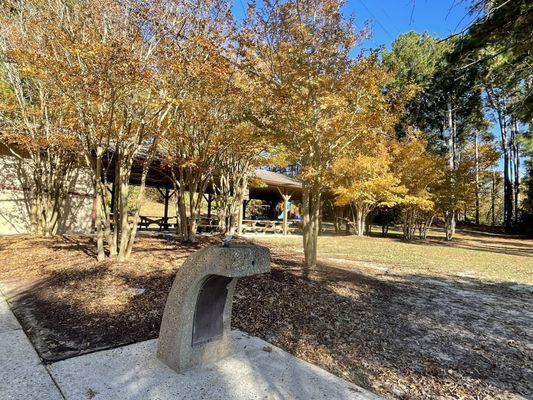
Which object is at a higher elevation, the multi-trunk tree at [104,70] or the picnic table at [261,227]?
the multi-trunk tree at [104,70]

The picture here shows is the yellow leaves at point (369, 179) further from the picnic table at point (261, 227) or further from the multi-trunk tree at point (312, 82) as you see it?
the multi-trunk tree at point (312, 82)

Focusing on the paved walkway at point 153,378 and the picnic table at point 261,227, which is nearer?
the paved walkway at point 153,378

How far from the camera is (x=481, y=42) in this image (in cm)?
428

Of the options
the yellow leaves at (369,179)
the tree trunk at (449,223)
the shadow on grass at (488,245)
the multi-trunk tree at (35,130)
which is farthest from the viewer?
the tree trunk at (449,223)

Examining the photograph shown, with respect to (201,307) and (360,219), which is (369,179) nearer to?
(360,219)

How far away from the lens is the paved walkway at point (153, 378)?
242 cm

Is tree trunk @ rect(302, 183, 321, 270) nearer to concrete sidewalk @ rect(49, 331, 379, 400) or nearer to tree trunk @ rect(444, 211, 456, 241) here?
concrete sidewalk @ rect(49, 331, 379, 400)

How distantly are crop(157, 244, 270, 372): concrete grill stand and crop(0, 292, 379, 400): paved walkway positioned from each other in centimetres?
11

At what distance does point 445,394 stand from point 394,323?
161 cm

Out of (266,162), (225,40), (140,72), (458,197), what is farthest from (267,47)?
(458,197)

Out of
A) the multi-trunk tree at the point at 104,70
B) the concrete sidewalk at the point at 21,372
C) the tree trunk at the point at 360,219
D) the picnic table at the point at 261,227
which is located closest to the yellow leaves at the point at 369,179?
the tree trunk at the point at 360,219

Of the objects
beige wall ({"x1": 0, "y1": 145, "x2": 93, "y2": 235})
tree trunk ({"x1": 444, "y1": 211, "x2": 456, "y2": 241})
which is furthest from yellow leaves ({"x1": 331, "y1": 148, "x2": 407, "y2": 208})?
Answer: beige wall ({"x1": 0, "y1": 145, "x2": 93, "y2": 235})

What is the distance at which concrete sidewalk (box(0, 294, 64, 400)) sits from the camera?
2.37 m

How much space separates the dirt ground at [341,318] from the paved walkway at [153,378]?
10.1 inches
